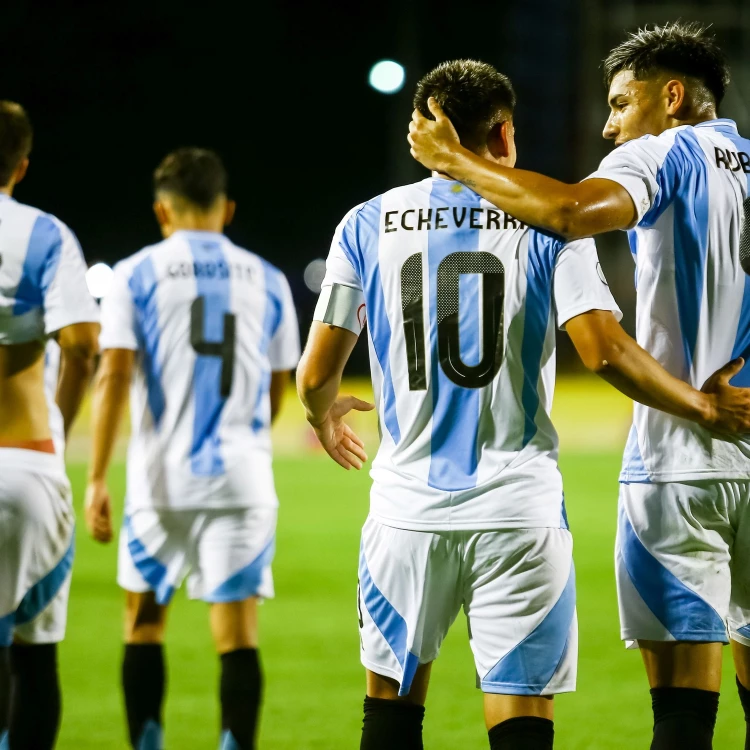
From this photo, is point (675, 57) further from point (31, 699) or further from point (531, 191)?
point (31, 699)

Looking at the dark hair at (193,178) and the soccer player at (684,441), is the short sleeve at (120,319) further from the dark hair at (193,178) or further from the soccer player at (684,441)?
the soccer player at (684,441)

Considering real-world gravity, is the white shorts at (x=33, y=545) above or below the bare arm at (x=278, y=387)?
below

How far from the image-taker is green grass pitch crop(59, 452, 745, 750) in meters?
4.95

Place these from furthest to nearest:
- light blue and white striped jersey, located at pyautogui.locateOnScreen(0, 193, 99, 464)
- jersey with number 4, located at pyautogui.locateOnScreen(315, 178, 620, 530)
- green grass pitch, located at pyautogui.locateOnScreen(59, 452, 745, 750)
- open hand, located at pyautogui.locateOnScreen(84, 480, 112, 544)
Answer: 1. green grass pitch, located at pyautogui.locateOnScreen(59, 452, 745, 750)
2. open hand, located at pyautogui.locateOnScreen(84, 480, 112, 544)
3. light blue and white striped jersey, located at pyautogui.locateOnScreen(0, 193, 99, 464)
4. jersey with number 4, located at pyautogui.locateOnScreen(315, 178, 620, 530)

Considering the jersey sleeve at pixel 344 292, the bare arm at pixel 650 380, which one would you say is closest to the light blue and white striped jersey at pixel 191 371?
the jersey sleeve at pixel 344 292

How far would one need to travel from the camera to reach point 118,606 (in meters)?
7.73

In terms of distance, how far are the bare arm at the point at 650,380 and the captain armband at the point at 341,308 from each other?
54 cm

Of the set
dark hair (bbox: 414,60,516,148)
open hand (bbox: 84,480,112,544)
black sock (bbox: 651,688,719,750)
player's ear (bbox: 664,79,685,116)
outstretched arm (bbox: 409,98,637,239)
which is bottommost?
black sock (bbox: 651,688,719,750)

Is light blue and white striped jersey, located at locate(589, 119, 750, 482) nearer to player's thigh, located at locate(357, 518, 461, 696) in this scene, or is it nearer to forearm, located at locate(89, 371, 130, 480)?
player's thigh, located at locate(357, 518, 461, 696)

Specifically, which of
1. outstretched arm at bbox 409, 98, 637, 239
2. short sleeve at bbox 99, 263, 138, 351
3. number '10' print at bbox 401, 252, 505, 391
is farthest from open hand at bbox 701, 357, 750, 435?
short sleeve at bbox 99, 263, 138, 351

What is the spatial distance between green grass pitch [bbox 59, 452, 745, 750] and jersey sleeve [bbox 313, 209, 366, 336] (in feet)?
7.70

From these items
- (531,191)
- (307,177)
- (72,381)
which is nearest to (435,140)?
(531,191)

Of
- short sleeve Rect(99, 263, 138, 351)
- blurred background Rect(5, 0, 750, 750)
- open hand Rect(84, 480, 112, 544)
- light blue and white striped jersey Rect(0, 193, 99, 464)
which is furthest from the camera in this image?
blurred background Rect(5, 0, 750, 750)

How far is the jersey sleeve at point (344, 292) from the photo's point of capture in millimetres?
3066
